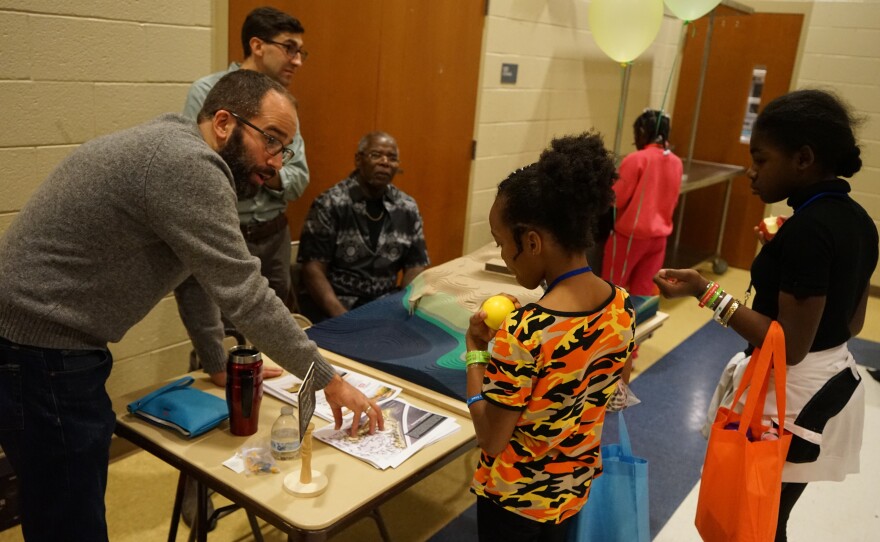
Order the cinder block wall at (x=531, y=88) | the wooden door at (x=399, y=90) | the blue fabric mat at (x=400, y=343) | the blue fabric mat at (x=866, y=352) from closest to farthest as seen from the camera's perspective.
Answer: the blue fabric mat at (x=400, y=343) → the wooden door at (x=399, y=90) → the cinder block wall at (x=531, y=88) → the blue fabric mat at (x=866, y=352)

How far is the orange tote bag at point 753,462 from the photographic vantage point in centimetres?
153

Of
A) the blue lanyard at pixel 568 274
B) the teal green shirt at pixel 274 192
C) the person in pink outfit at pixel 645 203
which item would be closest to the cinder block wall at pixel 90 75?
the teal green shirt at pixel 274 192

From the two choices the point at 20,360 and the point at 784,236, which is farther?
the point at 784,236

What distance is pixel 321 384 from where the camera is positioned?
1.52m

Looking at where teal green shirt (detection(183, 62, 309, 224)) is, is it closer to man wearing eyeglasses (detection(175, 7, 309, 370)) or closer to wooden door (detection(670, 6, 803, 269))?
man wearing eyeglasses (detection(175, 7, 309, 370))

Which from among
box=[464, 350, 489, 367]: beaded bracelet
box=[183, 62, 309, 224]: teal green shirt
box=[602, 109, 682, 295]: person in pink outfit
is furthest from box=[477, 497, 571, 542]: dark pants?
box=[602, 109, 682, 295]: person in pink outfit

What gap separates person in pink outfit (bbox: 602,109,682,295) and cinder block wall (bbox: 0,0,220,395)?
7.26 feet

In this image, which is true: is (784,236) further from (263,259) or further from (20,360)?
(263,259)

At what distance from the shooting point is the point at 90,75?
2.31 meters

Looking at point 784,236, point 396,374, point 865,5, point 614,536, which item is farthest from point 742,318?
point 865,5

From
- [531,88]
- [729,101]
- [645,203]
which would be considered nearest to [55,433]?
[645,203]

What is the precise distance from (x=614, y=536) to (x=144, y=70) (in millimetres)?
2070

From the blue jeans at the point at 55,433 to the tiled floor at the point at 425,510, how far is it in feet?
3.01

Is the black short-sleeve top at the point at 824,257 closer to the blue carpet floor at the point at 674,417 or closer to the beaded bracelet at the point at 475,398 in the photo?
the beaded bracelet at the point at 475,398
